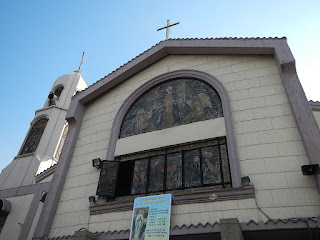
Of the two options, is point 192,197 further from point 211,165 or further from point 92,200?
point 92,200

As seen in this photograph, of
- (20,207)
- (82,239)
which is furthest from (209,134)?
(20,207)

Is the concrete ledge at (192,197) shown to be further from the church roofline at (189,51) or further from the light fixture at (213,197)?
the church roofline at (189,51)

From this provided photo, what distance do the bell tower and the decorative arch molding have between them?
5841 mm

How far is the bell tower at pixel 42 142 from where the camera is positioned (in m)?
13.1

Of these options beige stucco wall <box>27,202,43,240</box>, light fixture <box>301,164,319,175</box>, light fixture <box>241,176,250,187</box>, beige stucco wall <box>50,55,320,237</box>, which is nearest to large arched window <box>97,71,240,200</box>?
light fixture <box>241,176,250,187</box>

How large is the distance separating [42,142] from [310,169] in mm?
12572

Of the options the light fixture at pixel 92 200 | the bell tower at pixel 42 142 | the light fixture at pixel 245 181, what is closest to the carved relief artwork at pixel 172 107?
the light fixture at pixel 245 181

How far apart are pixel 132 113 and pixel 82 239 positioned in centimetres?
464

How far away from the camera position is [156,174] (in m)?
7.91

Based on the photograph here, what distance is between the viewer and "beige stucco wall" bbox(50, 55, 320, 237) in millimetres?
5992

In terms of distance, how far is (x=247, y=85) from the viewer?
8.23 m

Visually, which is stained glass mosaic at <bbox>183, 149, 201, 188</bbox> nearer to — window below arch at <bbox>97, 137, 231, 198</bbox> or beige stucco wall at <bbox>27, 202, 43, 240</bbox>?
window below arch at <bbox>97, 137, 231, 198</bbox>

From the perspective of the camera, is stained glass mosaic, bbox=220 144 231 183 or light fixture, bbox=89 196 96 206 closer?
stained glass mosaic, bbox=220 144 231 183

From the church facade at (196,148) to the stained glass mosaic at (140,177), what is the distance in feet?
0.11
